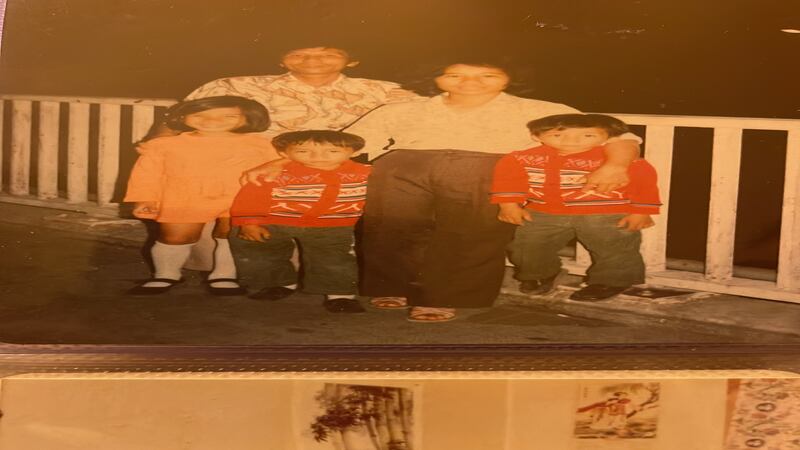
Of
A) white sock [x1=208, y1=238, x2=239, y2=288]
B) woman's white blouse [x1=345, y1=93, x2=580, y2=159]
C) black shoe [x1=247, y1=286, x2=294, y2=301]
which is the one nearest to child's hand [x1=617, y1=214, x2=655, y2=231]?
woman's white blouse [x1=345, y1=93, x2=580, y2=159]

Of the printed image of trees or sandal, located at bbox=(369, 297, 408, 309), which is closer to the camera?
sandal, located at bbox=(369, 297, 408, 309)

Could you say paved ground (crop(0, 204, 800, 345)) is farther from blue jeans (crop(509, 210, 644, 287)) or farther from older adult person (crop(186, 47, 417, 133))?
older adult person (crop(186, 47, 417, 133))

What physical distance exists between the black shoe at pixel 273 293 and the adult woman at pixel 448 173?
6.9 inches

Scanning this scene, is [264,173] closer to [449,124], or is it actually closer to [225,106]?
[225,106]

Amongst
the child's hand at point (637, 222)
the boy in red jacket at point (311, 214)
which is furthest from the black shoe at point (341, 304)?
the child's hand at point (637, 222)

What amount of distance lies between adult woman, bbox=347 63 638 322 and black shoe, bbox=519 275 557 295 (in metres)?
0.06

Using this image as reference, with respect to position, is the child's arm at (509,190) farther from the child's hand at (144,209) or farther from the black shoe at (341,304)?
the child's hand at (144,209)

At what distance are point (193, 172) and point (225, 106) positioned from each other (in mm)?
153

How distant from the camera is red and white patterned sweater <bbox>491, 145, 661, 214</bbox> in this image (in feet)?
4.96

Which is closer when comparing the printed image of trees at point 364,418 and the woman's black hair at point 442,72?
the woman's black hair at point 442,72

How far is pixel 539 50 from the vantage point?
4.91ft

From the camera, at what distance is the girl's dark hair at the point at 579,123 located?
1503 millimetres

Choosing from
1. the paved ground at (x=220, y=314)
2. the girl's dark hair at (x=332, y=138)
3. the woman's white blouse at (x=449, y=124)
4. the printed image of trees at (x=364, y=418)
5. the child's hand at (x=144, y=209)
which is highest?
the woman's white blouse at (x=449, y=124)

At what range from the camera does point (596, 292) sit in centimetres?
154
